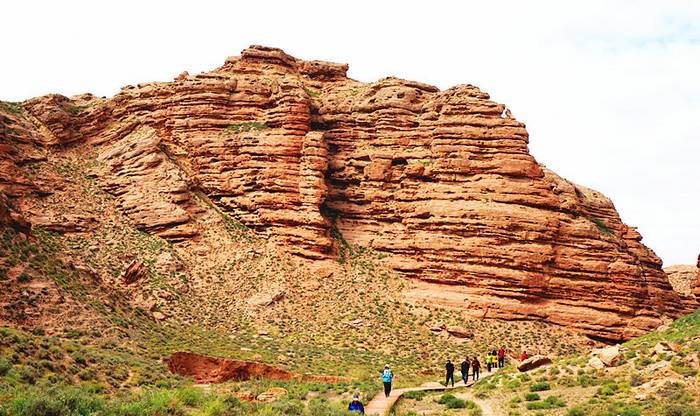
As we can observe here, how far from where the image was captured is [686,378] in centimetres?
2155

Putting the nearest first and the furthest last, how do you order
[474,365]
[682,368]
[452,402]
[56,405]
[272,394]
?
[56,405] → [682,368] → [452,402] → [272,394] → [474,365]

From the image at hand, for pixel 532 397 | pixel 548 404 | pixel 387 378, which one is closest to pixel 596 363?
pixel 532 397

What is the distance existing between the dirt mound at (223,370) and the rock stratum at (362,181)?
16965mm

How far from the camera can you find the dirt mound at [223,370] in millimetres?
33688

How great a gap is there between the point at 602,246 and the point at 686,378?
3033 centimetres

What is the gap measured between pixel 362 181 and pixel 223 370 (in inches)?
1079

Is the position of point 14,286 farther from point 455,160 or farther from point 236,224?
point 455,160

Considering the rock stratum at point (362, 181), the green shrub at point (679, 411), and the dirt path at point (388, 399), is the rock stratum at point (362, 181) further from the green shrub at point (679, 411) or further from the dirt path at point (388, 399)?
the green shrub at point (679, 411)

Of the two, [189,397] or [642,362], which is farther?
[642,362]

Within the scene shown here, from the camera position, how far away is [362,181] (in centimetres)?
5716

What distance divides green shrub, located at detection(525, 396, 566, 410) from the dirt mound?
1422cm

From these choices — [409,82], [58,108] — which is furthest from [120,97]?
[409,82]

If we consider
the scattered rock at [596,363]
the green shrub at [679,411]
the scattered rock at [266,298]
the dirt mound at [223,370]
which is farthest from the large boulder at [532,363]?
the scattered rock at [266,298]

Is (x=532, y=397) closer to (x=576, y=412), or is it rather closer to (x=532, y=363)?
(x=576, y=412)
